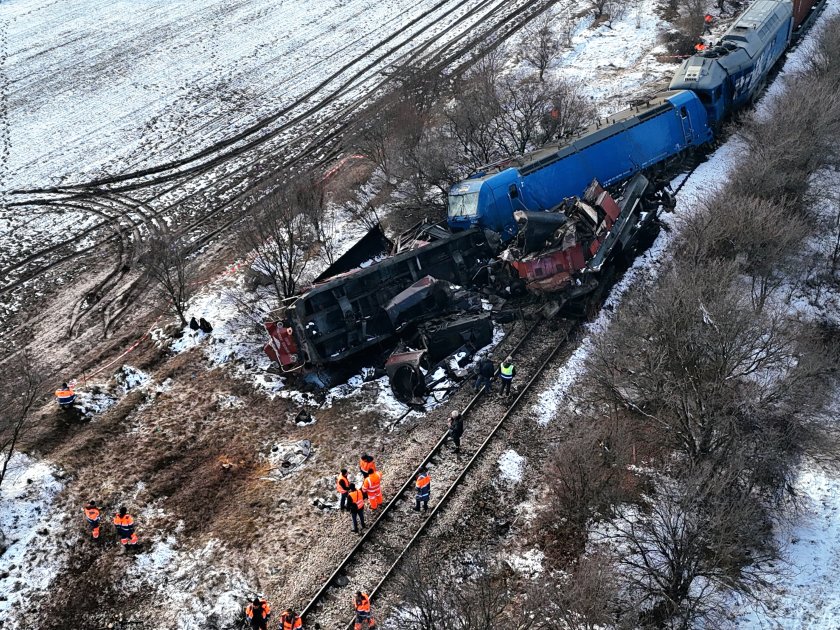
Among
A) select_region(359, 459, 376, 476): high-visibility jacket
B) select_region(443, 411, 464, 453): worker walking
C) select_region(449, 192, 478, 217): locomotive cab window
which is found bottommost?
select_region(443, 411, 464, 453): worker walking

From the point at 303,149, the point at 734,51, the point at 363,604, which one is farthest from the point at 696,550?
the point at 303,149

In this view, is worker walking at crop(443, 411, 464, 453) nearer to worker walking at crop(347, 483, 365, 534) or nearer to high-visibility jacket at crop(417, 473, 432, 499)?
high-visibility jacket at crop(417, 473, 432, 499)

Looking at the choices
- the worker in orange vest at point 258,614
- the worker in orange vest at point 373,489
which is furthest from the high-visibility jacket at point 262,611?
the worker in orange vest at point 373,489

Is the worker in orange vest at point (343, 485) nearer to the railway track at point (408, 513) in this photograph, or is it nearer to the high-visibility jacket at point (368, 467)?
the high-visibility jacket at point (368, 467)

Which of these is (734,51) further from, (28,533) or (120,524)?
(28,533)

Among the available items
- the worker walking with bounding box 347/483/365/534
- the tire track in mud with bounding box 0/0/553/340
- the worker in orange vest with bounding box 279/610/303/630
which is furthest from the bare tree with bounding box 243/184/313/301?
the worker in orange vest with bounding box 279/610/303/630
